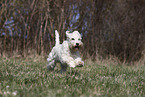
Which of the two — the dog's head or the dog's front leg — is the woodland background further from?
the dog's front leg

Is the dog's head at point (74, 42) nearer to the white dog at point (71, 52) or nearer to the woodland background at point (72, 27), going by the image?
the white dog at point (71, 52)

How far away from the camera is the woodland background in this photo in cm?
759

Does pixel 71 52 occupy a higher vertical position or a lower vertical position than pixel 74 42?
lower

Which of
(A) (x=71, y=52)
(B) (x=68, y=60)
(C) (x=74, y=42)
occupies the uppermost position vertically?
(C) (x=74, y=42)

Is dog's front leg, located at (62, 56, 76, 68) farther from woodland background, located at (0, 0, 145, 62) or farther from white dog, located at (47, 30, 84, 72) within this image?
woodland background, located at (0, 0, 145, 62)

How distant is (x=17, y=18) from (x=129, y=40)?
5.31 m

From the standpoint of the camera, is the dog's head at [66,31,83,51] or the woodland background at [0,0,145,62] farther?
the woodland background at [0,0,145,62]

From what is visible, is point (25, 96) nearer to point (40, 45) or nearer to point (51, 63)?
point (51, 63)

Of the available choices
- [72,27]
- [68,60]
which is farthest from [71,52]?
[72,27]

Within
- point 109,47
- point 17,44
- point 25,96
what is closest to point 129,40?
point 109,47

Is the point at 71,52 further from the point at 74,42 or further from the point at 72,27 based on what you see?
the point at 72,27

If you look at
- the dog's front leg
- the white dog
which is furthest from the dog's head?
the dog's front leg

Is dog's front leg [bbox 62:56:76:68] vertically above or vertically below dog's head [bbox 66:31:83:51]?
below

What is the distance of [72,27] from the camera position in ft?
25.1
